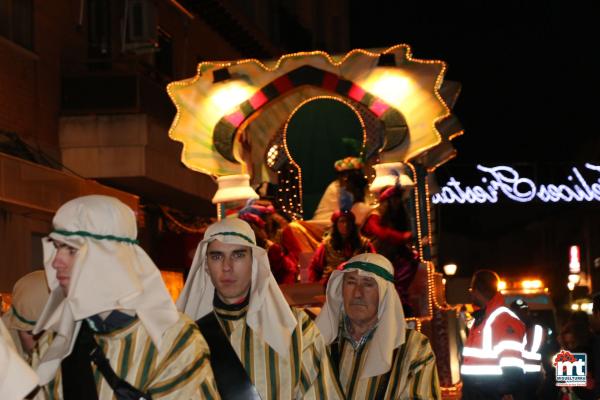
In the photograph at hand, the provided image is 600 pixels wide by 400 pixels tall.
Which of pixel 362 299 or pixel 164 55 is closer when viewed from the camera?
pixel 362 299

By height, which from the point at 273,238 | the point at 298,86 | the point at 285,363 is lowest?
the point at 285,363

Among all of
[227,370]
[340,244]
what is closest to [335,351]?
[227,370]

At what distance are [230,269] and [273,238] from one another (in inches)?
260

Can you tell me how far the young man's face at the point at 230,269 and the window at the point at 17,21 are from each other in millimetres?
10902

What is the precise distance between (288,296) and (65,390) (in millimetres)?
6217

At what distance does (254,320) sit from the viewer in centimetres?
589

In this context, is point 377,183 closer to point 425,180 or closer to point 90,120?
point 425,180

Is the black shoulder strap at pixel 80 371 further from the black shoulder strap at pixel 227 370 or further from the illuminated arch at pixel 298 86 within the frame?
the illuminated arch at pixel 298 86

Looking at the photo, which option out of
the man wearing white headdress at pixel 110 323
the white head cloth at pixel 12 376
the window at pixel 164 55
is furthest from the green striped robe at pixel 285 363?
the window at pixel 164 55

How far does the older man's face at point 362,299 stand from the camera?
22.8ft

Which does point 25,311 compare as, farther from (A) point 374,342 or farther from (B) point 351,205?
(B) point 351,205

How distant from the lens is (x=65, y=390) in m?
4.62

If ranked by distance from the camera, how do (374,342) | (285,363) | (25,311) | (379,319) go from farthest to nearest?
(379,319) < (374,342) < (25,311) < (285,363)

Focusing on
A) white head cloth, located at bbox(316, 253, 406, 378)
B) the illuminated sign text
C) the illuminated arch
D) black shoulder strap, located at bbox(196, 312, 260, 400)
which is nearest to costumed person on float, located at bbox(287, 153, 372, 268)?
the illuminated arch
